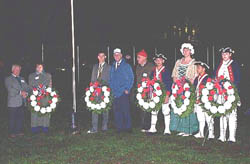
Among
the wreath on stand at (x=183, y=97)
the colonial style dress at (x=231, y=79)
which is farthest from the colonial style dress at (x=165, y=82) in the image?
the colonial style dress at (x=231, y=79)

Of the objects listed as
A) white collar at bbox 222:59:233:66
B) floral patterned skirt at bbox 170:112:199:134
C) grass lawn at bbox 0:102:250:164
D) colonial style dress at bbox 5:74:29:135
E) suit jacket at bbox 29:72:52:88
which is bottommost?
grass lawn at bbox 0:102:250:164

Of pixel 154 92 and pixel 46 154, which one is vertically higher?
pixel 154 92

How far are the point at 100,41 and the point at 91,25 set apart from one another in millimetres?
2092

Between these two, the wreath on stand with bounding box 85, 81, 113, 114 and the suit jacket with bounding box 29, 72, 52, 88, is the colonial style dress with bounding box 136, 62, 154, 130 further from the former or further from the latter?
the suit jacket with bounding box 29, 72, 52, 88

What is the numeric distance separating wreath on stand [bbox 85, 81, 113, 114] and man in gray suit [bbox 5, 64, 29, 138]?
75.0 inches

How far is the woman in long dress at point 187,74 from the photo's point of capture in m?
12.4

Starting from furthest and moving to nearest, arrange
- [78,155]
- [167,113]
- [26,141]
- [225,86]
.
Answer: [167,113] → [26,141] → [225,86] → [78,155]

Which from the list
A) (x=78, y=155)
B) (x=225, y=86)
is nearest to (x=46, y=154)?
(x=78, y=155)

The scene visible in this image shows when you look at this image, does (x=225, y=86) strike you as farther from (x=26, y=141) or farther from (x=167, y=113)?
(x=26, y=141)

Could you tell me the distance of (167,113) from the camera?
13008 mm

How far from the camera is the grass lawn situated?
31.3 ft

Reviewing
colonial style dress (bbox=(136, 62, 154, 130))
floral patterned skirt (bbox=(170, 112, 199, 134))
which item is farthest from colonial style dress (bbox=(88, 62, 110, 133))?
floral patterned skirt (bbox=(170, 112, 199, 134))

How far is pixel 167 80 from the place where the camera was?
13.0 metres

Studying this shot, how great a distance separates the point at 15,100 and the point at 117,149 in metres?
3.97
